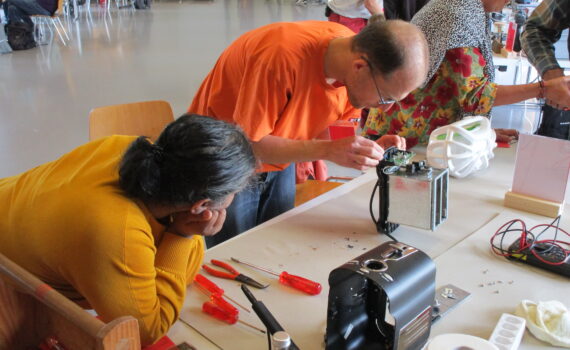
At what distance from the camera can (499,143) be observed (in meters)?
1.89

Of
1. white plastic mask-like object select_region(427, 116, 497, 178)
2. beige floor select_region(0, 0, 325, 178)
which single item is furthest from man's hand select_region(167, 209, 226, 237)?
beige floor select_region(0, 0, 325, 178)

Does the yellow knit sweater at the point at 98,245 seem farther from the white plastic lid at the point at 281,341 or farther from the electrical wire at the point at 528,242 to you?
the electrical wire at the point at 528,242

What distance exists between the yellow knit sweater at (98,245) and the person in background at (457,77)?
108cm

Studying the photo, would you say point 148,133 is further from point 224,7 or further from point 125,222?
point 224,7

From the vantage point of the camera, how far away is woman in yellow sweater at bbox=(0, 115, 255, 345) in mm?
875

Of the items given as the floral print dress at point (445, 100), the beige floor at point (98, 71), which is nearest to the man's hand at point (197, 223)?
the floral print dress at point (445, 100)

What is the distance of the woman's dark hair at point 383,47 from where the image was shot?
1.17m

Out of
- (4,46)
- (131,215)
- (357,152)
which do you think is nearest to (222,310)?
(131,215)

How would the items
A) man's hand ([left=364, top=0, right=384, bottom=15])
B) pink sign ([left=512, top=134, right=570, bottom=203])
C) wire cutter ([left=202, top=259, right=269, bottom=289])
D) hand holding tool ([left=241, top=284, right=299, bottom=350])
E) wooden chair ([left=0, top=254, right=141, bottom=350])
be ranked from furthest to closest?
man's hand ([left=364, top=0, right=384, bottom=15]), pink sign ([left=512, top=134, right=570, bottom=203]), wire cutter ([left=202, top=259, right=269, bottom=289]), hand holding tool ([left=241, top=284, right=299, bottom=350]), wooden chair ([left=0, top=254, right=141, bottom=350])

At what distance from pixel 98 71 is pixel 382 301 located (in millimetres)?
5285

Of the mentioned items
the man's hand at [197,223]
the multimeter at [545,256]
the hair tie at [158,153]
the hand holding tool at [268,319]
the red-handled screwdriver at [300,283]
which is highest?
the hair tie at [158,153]

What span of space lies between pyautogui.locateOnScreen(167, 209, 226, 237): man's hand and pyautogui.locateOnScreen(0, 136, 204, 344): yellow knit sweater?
0.06 feet

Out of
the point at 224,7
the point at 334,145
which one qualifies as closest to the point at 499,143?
the point at 334,145

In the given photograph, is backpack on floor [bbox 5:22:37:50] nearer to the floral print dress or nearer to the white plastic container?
the floral print dress
